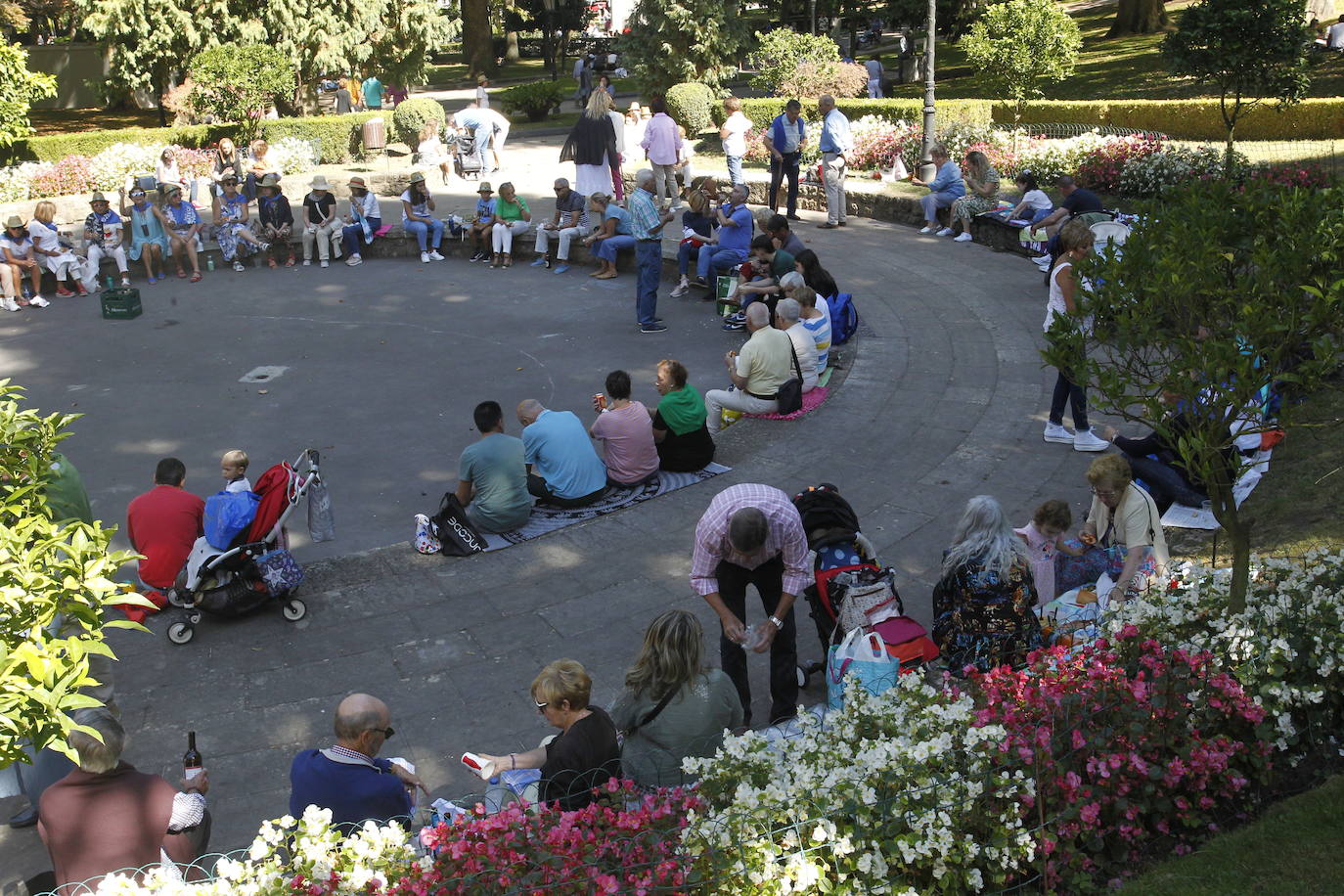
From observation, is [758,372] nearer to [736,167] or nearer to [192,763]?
[192,763]

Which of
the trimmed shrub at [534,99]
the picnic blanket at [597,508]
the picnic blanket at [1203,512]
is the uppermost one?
the trimmed shrub at [534,99]

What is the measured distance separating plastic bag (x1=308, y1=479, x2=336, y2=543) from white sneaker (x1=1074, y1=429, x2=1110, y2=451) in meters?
5.51

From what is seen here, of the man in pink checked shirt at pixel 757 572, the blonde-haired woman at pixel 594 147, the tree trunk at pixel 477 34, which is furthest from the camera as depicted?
the tree trunk at pixel 477 34

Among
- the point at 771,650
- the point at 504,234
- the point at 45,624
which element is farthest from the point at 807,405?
the point at 504,234

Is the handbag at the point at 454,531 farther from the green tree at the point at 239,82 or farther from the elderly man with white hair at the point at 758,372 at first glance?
the green tree at the point at 239,82

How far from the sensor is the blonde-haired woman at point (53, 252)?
50.9 feet

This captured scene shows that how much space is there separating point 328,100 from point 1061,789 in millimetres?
37564

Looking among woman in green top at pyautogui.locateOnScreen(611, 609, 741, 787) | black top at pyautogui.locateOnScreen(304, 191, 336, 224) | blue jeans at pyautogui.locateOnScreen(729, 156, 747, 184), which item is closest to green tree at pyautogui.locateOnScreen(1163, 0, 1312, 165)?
blue jeans at pyautogui.locateOnScreen(729, 156, 747, 184)

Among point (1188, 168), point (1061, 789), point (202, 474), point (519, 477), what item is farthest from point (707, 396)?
point (1188, 168)

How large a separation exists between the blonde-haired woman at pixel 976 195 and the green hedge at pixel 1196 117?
22.9 ft

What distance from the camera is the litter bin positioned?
2498cm

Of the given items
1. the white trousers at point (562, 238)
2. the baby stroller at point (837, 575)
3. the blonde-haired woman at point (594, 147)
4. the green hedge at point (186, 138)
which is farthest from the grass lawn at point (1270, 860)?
the green hedge at point (186, 138)

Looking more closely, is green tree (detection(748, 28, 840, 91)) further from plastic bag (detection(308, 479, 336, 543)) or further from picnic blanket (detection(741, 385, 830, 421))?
plastic bag (detection(308, 479, 336, 543))

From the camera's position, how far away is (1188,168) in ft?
52.9
